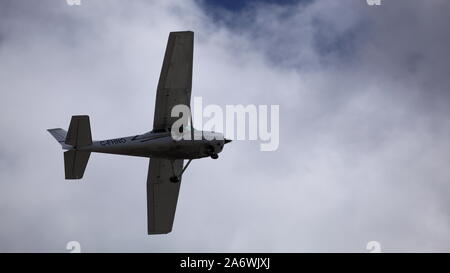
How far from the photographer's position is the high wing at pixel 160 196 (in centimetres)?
3550

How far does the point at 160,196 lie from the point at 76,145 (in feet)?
20.5

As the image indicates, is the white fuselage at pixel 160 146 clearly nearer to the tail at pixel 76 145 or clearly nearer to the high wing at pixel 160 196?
the tail at pixel 76 145

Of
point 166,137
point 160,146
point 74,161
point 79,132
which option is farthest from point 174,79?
point 74,161

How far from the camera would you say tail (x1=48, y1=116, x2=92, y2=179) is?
30.6 meters

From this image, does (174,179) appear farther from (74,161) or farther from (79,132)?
(79,132)

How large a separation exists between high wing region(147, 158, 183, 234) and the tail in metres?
4.96

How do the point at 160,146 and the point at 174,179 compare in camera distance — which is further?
the point at 174,179

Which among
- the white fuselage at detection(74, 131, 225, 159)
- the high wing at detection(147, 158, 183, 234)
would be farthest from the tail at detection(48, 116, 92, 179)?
the high wing at detection(147, 158, 183, 234)

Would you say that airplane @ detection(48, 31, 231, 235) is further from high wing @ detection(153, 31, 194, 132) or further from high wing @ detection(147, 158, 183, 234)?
high wing @ detection(147, 158, 183, 234)

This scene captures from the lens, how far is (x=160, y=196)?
35750 millimetres

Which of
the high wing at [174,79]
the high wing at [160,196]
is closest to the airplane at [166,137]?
the high wing at [174,79]
